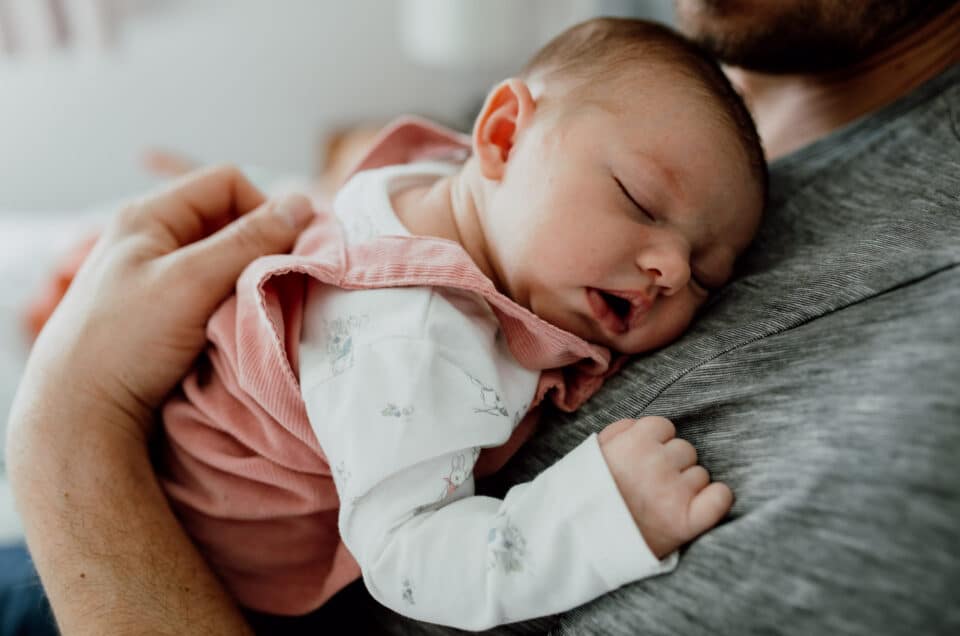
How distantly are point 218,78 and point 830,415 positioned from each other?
3.51 m

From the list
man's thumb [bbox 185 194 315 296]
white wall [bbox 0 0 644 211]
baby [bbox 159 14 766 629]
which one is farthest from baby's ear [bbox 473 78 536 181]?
white wall [bbox 0 0 644 211]

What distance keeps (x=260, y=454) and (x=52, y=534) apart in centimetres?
24

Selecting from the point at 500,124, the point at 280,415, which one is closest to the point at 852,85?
the point at 500,124

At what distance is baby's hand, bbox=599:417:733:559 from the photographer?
63cm

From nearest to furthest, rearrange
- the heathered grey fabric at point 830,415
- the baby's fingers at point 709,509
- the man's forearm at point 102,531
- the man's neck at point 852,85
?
the heathered grey fabric at point 830,415, the baby's fingers at point 709,509, the man's forearm at point 102,531, the man's neck at point 852,85

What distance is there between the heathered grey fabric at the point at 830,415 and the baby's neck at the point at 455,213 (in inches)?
9.0

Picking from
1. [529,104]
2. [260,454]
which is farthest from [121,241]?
[529,104]

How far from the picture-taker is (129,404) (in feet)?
3.18

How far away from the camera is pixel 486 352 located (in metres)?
0.83

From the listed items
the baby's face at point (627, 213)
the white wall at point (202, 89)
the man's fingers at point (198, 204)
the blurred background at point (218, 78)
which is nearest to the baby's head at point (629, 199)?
the baby's face at point (627, 213)

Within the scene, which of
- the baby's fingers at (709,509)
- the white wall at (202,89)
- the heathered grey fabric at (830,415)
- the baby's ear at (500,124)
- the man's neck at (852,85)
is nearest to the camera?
the heathered grey fabric at (830,415)

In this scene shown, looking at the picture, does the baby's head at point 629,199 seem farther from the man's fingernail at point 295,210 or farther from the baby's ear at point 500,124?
the man's fingernail at point 295,210

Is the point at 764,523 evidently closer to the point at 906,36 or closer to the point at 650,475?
the point at 650,475

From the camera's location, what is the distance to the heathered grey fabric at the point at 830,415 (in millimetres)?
510
